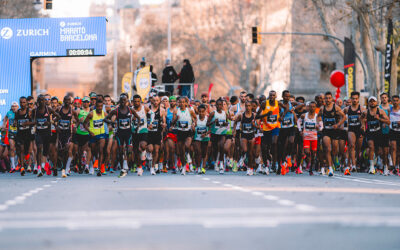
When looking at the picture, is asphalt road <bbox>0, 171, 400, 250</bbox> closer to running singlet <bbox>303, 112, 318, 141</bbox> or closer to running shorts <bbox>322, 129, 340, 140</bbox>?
running shorts <bbox>322, 129, 340, 140</bbox>

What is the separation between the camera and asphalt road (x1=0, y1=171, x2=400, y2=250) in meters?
8.07

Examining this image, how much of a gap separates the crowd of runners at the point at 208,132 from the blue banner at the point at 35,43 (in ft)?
28.9

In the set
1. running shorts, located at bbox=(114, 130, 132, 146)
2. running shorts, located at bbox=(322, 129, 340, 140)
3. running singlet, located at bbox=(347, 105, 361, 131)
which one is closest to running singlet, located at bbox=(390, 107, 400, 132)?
running singlet, located at bbox=(347, 105, 361, 131)

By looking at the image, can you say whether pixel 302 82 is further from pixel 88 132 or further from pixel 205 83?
pixel 88 132

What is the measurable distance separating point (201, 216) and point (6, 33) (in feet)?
80.0

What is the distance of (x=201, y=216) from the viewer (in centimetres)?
1031

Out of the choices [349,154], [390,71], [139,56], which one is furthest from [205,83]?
[349,154]

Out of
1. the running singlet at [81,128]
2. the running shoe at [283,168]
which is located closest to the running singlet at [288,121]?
the running shoe at [283,168]

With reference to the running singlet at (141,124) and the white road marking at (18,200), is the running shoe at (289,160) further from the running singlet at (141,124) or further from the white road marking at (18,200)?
the white road marking at (18,200)

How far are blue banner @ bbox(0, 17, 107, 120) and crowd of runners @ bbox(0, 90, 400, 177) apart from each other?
881 cm

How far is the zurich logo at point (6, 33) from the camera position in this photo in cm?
3306

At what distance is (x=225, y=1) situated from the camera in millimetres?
64562

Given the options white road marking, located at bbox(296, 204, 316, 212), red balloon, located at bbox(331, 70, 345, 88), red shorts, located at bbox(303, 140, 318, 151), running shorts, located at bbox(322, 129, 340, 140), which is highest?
red balloon, located at bbox(331, 70, 345, 88)

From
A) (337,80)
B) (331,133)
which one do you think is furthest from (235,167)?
(337,80)
